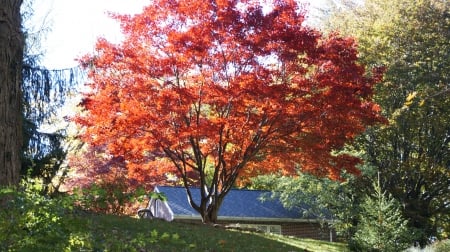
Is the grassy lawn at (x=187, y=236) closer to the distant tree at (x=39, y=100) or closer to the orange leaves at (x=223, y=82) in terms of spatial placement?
the distant tree at (x=39, y=100)

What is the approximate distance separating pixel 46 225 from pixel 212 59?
1036cm

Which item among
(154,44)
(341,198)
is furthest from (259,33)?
(341,198)

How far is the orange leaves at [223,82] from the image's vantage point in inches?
513

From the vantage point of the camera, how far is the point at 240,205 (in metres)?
23.5

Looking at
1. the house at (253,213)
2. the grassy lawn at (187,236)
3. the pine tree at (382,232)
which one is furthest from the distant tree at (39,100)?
the pine tree at (382,232)

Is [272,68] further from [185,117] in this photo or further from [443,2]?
[443,2]

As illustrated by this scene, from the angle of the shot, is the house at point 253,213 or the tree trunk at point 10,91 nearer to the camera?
the tree trunk at point 10,91

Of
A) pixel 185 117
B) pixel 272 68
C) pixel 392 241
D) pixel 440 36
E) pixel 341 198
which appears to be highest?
pixel 440 36

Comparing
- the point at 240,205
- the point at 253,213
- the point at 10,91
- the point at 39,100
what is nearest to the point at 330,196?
the point at 253,213

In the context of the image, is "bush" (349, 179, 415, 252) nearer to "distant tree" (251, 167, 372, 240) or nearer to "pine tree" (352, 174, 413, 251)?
"pine tree" (352, 174, 413, 251)

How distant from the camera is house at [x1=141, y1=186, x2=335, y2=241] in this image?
22219 millimetres

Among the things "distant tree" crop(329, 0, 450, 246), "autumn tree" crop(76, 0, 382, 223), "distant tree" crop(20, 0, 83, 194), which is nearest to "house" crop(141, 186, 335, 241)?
"distant tree" crop(329, 0, 450, 246)

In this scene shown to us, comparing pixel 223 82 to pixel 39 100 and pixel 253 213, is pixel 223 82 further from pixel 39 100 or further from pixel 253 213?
pixel 253 213

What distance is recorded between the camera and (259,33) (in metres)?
13.1
